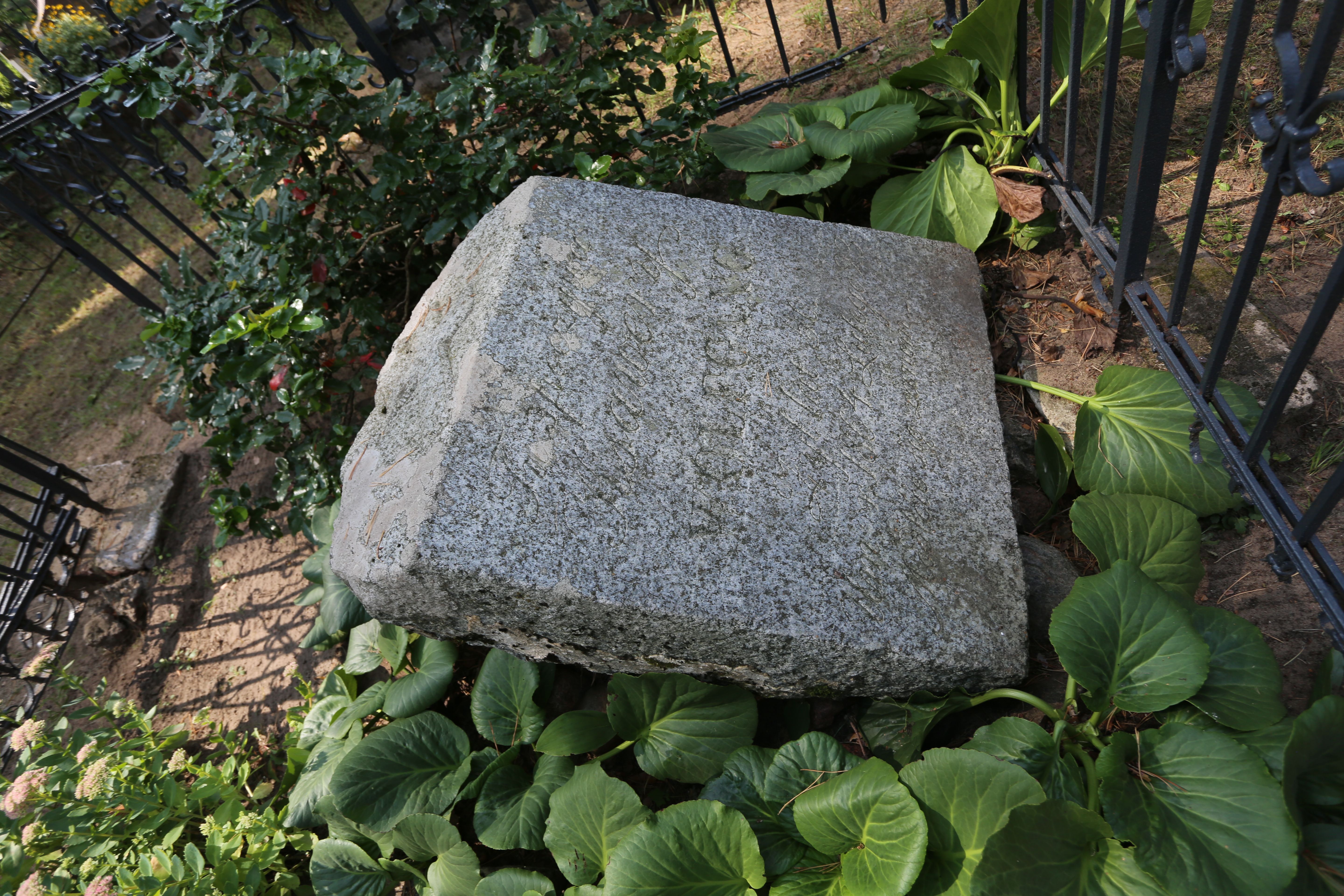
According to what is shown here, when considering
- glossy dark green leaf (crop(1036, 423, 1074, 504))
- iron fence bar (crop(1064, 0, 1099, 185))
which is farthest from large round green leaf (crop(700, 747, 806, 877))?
iron fence bar (crop(1064, 0, 1099, 185))

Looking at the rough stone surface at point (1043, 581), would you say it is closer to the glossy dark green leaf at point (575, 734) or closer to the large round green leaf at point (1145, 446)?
the large round green leaf at point (1145, 446)

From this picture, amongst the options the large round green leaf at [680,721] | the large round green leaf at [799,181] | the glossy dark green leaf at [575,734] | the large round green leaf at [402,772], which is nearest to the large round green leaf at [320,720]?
the large round green leaf at [402,772]

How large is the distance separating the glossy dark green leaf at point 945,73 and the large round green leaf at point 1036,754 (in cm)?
206

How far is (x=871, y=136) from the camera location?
8.18ft

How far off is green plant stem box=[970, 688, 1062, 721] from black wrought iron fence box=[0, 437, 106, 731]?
3138 millimetres

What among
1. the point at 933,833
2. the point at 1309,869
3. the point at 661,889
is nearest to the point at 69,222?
the point at 661,889

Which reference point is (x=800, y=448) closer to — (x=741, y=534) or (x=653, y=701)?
(x=741, y=534)

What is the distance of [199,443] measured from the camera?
146 inches

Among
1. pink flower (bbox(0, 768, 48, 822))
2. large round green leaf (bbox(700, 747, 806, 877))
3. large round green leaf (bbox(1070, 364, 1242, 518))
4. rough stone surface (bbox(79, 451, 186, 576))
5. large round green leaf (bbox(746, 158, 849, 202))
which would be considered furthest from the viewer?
rough stone surface (bbox(79, 451, 186, 576))

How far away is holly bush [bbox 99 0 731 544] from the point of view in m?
2.48

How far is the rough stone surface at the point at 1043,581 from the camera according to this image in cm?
188

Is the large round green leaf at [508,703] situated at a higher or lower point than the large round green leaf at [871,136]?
lower

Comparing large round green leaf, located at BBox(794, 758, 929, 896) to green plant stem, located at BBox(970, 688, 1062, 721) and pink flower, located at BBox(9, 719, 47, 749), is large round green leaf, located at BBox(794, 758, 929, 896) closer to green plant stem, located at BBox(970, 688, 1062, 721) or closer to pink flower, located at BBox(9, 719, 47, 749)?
green plant stem, located at BBox(970, 688, 1062, 721)

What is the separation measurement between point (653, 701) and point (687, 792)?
0.32 metres
